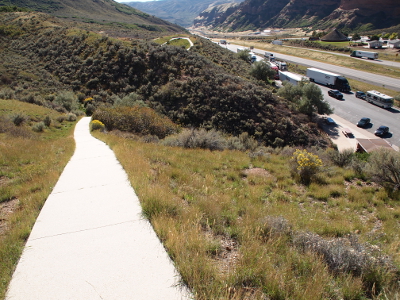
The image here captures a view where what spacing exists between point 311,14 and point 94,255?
157657 mm

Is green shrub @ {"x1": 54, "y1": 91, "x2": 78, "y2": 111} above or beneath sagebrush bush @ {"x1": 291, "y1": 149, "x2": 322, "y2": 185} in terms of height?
beneath

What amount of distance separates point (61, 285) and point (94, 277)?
16.0 inches

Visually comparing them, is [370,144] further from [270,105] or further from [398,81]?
[398,81]

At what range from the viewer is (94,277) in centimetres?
316

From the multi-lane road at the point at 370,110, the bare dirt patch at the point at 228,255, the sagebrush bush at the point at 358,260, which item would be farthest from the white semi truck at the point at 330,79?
the bare dirt patch at the point at 228,255

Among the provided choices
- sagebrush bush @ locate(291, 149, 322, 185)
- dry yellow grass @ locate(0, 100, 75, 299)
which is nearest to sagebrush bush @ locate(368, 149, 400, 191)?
sagebrush bush @ locate(291, 149, 322, 185)

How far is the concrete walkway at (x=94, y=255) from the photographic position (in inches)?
117

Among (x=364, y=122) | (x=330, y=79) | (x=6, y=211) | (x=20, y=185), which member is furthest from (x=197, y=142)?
(x=330, y=79)

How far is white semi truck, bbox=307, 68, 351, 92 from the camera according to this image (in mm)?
37606

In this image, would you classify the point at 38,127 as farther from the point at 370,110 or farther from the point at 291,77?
the point at 291,77

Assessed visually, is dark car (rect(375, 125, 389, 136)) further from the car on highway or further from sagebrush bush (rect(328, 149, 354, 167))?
sagebrush bush (rect(328, 149, 354, 167))

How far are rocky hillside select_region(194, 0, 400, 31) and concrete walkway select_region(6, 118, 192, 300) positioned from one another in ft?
401

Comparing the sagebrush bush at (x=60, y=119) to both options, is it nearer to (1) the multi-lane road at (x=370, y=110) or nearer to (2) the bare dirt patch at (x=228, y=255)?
(2) the bare dirt patch at (x=228, y=255)

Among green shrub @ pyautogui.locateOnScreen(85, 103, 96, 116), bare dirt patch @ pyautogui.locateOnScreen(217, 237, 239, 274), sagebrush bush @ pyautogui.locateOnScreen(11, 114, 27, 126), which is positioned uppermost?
bare dirt patch @ pyautogui.locateOnScreen(217, 237, 239, 274)
